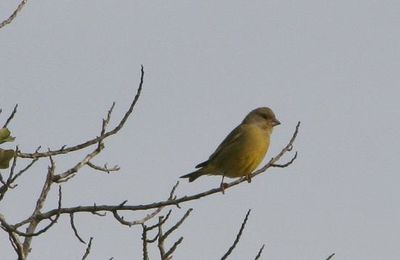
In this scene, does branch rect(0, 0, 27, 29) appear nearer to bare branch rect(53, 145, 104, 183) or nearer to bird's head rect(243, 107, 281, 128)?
bare branch rect(53, 145, 104, 183)

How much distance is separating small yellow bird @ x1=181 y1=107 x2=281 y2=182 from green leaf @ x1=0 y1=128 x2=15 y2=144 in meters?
4.62

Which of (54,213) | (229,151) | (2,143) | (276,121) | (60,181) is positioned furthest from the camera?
(276,121)

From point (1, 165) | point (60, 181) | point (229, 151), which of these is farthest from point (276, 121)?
point (1, 165)

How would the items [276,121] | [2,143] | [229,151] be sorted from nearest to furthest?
[2,143], [229,151], [276,121]

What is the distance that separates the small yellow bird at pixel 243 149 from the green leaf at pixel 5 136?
4616mm

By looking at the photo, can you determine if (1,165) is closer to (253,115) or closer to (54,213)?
(54,213)

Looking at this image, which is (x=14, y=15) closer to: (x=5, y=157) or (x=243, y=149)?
(x=5, y=157)

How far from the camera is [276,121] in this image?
33.8 ft

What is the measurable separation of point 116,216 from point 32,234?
654 mm

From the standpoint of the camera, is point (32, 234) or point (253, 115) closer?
point (32, 234)

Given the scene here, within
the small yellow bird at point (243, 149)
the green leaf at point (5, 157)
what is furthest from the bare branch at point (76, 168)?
the small yellow bird at point (243, 149)

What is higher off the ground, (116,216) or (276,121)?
(276,121)

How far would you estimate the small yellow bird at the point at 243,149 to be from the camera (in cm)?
934

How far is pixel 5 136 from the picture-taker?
15.3 ft
